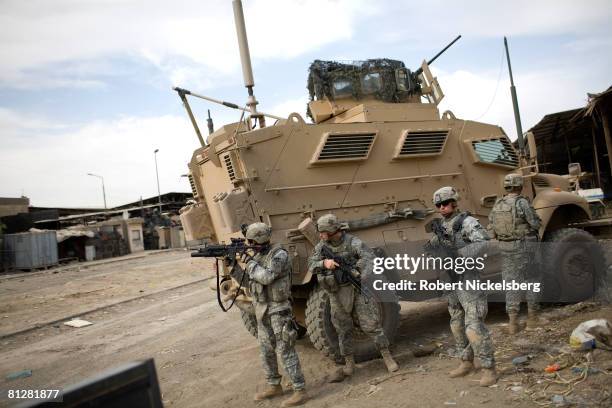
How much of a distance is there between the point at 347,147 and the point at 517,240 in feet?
7.62

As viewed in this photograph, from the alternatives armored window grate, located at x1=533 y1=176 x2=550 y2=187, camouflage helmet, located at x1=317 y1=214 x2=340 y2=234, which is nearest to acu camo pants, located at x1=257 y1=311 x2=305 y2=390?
camouflage helmet, located at x1=317 y1=214 x2=340 y2=234

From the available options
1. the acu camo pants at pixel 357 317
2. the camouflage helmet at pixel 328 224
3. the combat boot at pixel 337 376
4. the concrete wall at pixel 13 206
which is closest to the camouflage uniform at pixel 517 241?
the acu camo pants at pixel 357 317

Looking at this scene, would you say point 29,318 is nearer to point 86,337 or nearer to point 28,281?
point 86,337

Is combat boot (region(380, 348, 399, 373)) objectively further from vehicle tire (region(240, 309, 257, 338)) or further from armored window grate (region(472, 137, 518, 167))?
armored window grate (region(472, 137, 518, 167))

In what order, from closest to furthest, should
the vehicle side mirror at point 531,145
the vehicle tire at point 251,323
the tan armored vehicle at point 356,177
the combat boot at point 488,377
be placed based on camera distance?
the combat boot at point 488,377
the tan armored vehicle at point 356,177
the vehicle tire at point 251,323
the vehicle side mirror at point 531,145

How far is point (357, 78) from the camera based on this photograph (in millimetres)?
7363

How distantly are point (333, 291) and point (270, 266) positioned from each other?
A: 0.80 metres

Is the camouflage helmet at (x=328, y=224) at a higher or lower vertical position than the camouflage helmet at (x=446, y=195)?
lower

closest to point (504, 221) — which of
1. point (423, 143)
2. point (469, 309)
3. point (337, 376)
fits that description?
point (423, 143)

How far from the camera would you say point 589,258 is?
21.7 ft

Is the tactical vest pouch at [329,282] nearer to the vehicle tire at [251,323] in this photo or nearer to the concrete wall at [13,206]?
the vehicle tire at [251,323]

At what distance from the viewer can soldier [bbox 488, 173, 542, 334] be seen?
18.7 ft

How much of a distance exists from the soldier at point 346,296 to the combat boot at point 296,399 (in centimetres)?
49

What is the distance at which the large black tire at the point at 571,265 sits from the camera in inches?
251
